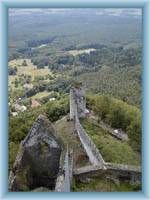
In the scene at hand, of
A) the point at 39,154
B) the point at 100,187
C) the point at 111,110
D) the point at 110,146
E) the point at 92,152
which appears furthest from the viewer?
the point at 111,110

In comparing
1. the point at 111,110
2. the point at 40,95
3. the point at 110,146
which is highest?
the point at 111,110

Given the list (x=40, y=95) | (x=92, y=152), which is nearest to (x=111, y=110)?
(x=92, y=152)

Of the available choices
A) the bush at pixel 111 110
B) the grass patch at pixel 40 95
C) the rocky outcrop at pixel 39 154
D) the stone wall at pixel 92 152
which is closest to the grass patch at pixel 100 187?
the rocky outcrop at pixel 39 154

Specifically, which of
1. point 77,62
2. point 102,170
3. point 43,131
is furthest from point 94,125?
point 43,131

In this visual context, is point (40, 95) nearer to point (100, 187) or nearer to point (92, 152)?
point (100, 187)

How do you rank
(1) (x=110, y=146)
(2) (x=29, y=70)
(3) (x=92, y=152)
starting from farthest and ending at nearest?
(1) (x=110, y=146)
(3) (x=92, y=152)
(2) (x=29, y=70)

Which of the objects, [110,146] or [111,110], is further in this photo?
[111,110]

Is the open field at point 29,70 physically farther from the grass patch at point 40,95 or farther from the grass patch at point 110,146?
the grass patch at point 110,146

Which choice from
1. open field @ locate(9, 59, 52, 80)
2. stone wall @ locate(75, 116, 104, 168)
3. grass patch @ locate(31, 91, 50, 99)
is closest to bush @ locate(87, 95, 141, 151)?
stone wall @ locate(75, 116, 104, 168)
